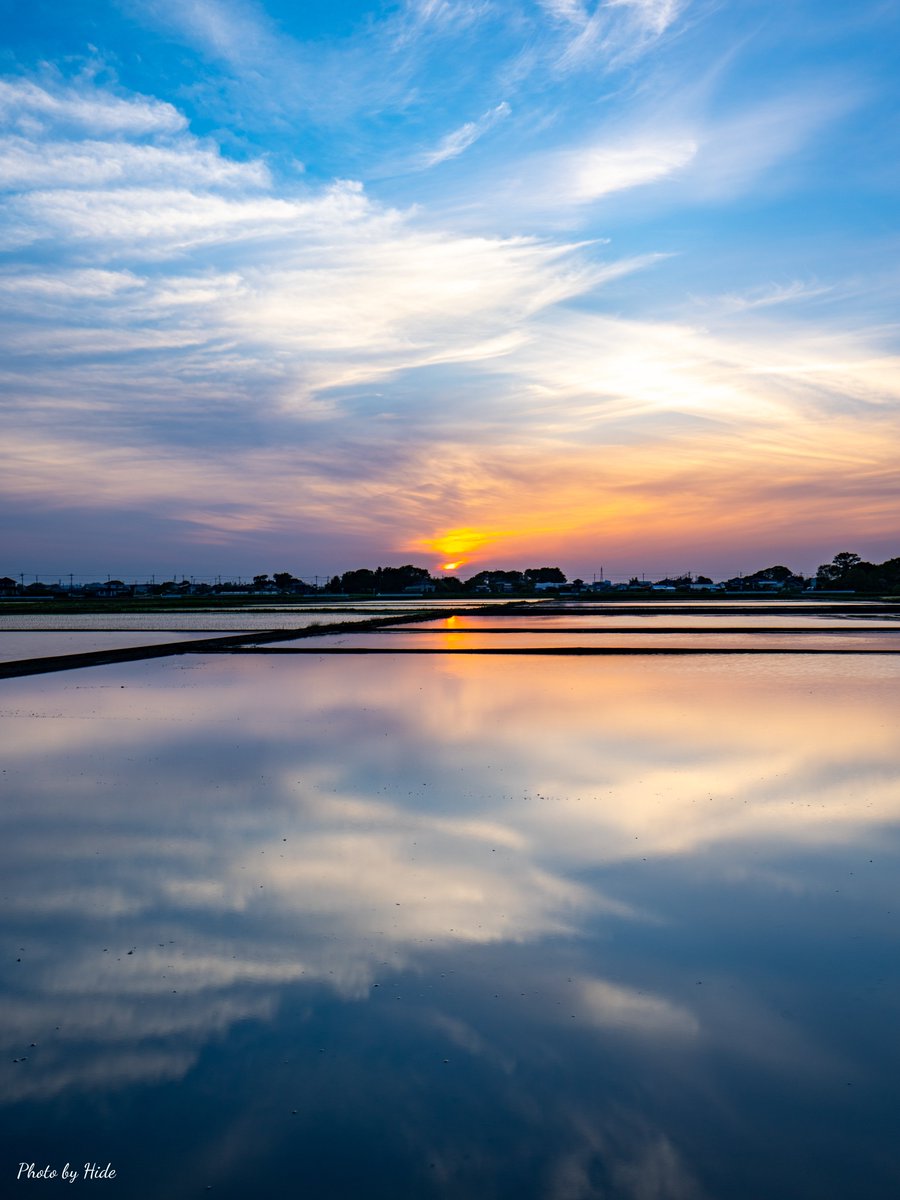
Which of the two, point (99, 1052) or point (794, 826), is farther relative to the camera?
point (794, 826)

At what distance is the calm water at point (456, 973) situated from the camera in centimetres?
433

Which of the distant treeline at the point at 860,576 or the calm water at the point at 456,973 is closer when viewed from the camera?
the calm water at the point at 456,973

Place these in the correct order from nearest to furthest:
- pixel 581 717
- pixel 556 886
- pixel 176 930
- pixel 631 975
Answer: pixel 631 975 < pixel 176 930 < pixel 556 886 < pixel 581 717

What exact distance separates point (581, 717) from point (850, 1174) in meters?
12.9

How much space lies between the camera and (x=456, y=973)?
6047mm

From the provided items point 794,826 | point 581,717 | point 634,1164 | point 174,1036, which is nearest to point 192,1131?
point 174,1036

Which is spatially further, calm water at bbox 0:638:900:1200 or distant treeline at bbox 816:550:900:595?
distant treeline at bbox 816:550:900:595

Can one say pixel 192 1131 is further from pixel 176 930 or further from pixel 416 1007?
pixel 176 930

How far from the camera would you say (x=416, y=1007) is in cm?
559

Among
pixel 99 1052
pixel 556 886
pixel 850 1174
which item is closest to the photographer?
pixel 850 1174

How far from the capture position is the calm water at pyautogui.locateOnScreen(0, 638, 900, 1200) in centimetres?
433

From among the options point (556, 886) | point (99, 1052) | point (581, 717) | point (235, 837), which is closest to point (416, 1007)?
point (99, 1052)

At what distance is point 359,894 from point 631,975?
2.49 m

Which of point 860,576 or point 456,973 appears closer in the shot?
point 456,973
